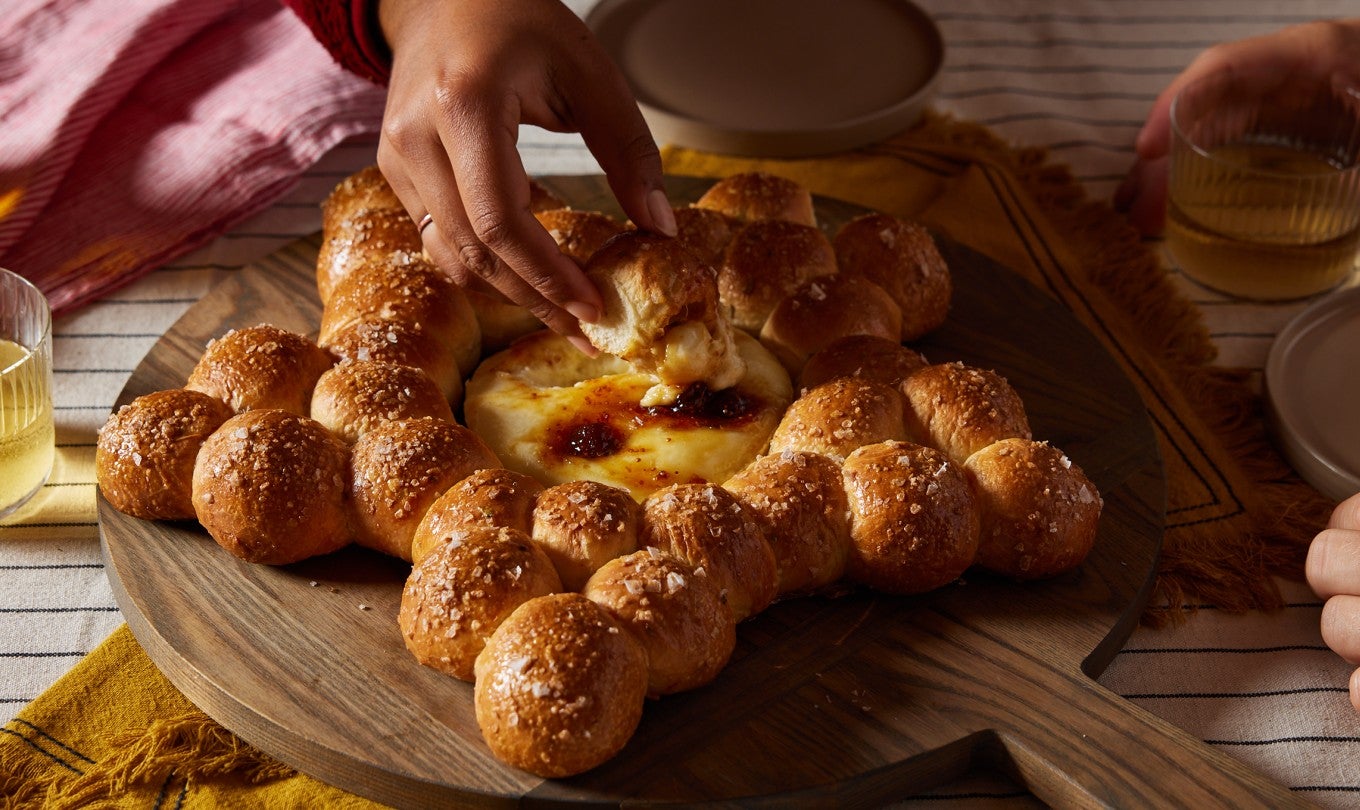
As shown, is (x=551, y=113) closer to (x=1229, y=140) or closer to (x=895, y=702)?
(x=895, y=702)

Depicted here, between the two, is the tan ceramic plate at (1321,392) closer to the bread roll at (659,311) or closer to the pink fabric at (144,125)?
the bread roll at (659,311)

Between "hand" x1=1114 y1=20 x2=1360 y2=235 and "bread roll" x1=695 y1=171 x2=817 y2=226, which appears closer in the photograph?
"bread roll" x1=695 y1=171 x2=817 y2=226

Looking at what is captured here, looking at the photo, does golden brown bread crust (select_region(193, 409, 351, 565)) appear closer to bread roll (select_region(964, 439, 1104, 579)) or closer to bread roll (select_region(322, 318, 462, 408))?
bread roll (select_region(322, 318, 462, 408))

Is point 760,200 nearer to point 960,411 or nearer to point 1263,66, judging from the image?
point 960,411

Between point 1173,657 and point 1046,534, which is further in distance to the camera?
point 1173,657

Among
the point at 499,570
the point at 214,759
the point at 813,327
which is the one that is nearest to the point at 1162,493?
the point at 813,327

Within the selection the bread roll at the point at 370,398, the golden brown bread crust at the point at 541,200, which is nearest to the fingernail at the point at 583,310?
the bread roll at the point at 370,398

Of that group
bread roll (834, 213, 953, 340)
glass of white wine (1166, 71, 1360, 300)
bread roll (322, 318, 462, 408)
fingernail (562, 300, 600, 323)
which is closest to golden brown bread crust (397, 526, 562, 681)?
fingernail (562, 300, 600, 323)
